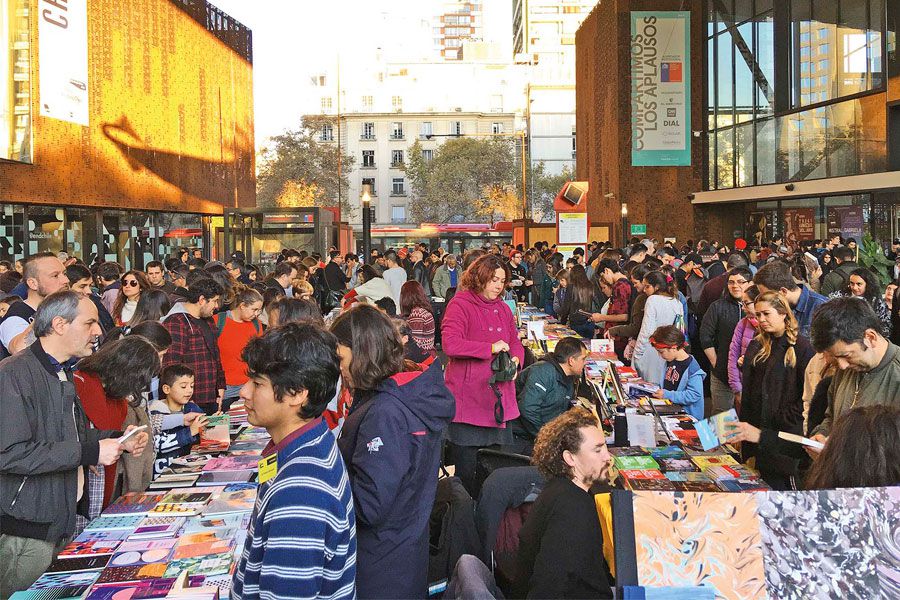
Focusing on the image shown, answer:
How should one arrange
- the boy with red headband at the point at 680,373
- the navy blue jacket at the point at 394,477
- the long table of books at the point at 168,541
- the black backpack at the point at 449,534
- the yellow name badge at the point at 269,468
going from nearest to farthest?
1. the yellow name badge at the point at 269,468
2. the navy blue jacket at the point at 394,477
3. the long table of books at the point at 168,541
4. the black backpack at the point at 449,534
5. the boy with red headband at the point at 680,373

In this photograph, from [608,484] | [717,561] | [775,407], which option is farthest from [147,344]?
[775,407]

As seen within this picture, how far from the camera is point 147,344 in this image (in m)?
5.05

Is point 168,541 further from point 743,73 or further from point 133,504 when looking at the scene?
point 743,73

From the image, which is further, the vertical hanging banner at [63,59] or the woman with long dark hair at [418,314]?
the vertical hanging banner at [63,59]

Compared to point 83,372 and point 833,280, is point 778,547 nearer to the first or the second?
point 83,372

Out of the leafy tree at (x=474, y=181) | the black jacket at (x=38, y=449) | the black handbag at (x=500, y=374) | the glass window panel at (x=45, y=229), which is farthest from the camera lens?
the leafy tree at (x=474, y=181)

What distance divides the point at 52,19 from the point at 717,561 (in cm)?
2235

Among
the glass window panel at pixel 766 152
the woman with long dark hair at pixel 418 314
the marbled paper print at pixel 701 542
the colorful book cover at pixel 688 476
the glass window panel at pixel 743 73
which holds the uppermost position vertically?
the glass window panel at pixel 743 73

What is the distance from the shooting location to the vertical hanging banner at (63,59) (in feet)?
69.6

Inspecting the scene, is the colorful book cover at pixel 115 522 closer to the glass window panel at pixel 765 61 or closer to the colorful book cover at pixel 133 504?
the colorful book cover at pixel 133 504

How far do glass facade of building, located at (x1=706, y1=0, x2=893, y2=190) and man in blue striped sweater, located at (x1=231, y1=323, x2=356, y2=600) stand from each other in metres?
25.9

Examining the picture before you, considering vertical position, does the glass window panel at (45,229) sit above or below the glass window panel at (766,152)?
below

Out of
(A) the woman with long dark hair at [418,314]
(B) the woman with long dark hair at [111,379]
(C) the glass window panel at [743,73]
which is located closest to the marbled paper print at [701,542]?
(B) the woman with long dark hair at [111,379]

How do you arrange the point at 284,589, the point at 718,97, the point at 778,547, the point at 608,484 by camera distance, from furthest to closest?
the point at 718,97, the point at 608,484, the point at 778,547, the point at 284,589
